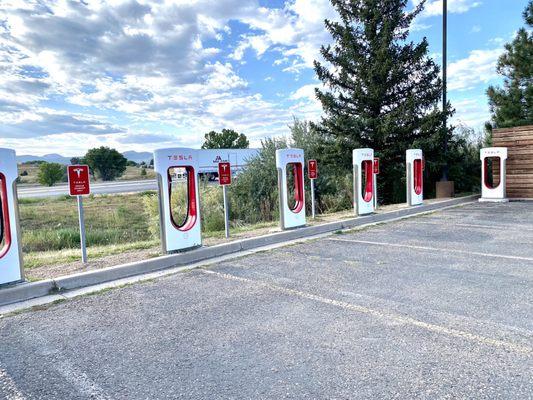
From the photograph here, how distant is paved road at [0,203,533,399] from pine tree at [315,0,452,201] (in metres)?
8.93

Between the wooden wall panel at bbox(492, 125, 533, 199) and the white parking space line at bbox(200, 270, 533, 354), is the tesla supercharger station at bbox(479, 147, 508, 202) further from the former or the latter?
the white parking space line at bbox(200, 270, 533, 354)

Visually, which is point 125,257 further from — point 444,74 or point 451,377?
point 444,74

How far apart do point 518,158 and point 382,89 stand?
5.09 meters

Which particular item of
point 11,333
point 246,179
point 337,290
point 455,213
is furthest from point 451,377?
point 246,179

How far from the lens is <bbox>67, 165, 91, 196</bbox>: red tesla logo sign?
5973 mm

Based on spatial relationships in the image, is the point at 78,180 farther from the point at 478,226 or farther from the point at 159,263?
the point at 478,226

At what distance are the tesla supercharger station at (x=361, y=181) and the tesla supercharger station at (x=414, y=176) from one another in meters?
1.61

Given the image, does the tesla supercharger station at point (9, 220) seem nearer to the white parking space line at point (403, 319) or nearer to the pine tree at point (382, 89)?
the white parking space line at point (403, 319)

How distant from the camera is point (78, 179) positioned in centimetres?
604

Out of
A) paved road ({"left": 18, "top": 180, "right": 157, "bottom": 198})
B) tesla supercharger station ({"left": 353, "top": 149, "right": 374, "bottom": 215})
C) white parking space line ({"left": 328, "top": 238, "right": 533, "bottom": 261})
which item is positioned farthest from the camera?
paved road ({"left": 18, "top": 180, "right": 157, "bottom": 198})

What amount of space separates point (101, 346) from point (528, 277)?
489 cm

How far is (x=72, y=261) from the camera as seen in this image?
6.47 metres

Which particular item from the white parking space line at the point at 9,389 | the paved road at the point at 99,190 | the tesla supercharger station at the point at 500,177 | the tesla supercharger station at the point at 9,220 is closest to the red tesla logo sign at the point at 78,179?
the tesla supercharger station at the point at 9,220

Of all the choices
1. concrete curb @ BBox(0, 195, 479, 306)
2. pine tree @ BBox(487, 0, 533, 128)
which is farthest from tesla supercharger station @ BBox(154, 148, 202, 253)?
pine tree @ BBox(487, 0, 533, 128)
